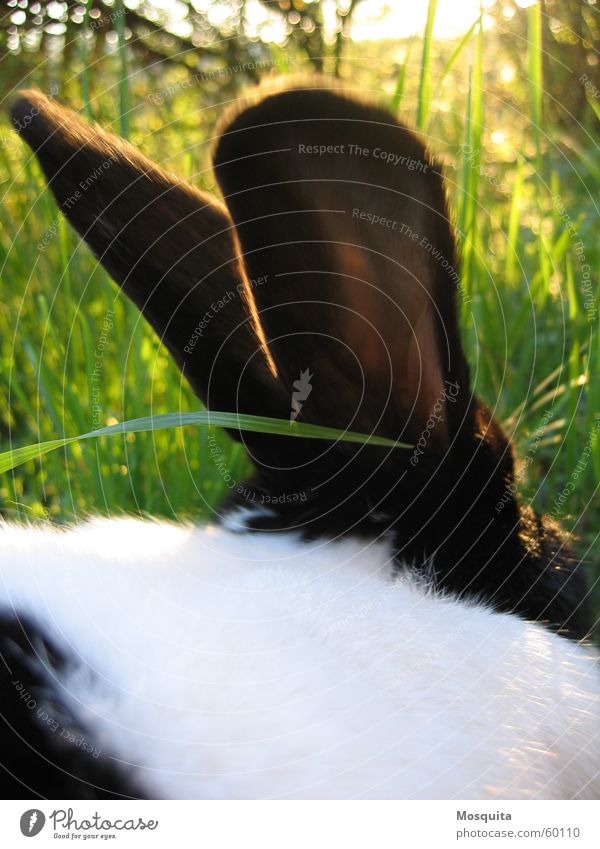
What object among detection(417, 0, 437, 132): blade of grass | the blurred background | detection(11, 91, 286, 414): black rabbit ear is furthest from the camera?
the blurred background

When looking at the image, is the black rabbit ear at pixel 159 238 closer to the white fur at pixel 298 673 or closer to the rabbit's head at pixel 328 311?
the rabbit's head at pixel 328 311

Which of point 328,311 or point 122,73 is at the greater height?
point 122,73

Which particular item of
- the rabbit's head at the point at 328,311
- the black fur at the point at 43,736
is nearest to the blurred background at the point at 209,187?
the rabbit's head at the point at 328,311

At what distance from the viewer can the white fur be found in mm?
778

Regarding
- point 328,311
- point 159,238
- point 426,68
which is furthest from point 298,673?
point 426,68

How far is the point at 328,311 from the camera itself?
0.91m

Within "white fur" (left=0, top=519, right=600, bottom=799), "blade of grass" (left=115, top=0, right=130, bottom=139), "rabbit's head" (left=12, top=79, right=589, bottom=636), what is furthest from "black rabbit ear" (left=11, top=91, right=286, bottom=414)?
"blade of grass" (left=115, top=0, right=130, bottom=139)

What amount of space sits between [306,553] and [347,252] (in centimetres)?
32

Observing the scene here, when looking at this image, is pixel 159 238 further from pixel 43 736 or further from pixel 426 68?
pixel 426 68

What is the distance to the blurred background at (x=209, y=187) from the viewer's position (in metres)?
1.49

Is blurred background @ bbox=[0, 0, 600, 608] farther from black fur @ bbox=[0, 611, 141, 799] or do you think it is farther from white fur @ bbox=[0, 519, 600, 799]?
black fur @ bbox=[0, 611, 141, 799]
